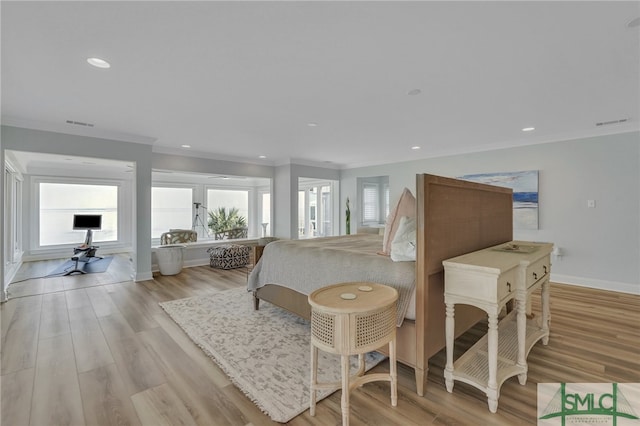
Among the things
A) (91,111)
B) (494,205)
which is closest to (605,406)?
(494,205)

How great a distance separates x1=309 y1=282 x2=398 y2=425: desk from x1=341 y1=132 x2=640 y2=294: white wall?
14.1 feet

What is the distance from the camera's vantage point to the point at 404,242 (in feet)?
6.75

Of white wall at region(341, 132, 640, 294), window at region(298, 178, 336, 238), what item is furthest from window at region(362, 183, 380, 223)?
white wall at region(341, 132, 640, 294)

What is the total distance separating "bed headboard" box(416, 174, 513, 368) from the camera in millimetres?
1802

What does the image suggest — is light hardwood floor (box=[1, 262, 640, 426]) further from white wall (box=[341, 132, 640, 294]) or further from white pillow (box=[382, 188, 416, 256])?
white pillow (box=[382, 188, 416, 256])

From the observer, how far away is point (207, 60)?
2.21 meters

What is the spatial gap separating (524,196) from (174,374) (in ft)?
17.8

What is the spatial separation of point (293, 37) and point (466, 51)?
4.13ft

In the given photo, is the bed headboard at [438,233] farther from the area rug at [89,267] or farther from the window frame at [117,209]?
the window frame at [117,209]

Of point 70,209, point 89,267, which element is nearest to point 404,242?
point 89,267

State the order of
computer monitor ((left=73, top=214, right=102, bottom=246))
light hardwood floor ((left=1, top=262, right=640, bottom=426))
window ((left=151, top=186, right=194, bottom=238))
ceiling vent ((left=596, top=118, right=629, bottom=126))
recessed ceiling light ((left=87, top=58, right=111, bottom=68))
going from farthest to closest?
window ((left=151, top=186, right=194, bottom=238))
computer monitor ((left=73, top=214, right=102, bottom=246))
ceiling vent ((left=596, top=118, right=629, bottom=126))
recessed ceiling light ((left=87, top=58, right=111, bottom=68))
light hardwood floor ((left=1, top=262, right=640, bottom=426))

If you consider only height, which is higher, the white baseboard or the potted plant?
the potted plant

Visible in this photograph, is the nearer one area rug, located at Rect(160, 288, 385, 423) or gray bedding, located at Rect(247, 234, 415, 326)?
area rug, located at Rect(160, 288, 385, 423)

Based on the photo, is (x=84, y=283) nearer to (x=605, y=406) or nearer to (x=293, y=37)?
(x=293, y=37)
